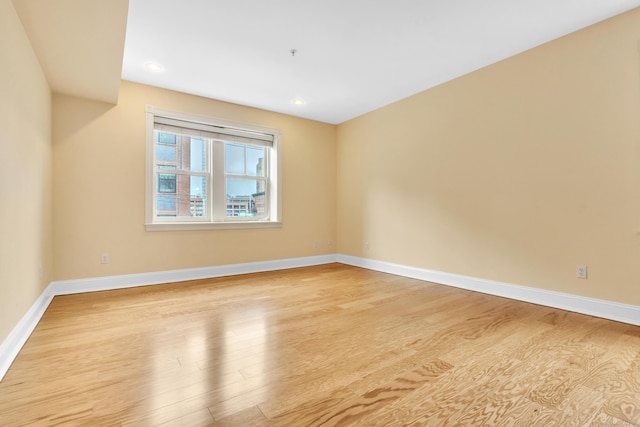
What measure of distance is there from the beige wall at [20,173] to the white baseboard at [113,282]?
0.30 ft

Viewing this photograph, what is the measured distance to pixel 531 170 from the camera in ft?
9.89

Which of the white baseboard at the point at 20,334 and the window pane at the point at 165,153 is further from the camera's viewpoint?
the window pane at the point at 165,153

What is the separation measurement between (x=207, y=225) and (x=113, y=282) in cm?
125

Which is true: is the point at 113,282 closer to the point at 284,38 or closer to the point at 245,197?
the point at 245,197

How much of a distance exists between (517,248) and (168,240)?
4.06 metres

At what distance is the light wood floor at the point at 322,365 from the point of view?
1358 millimetres

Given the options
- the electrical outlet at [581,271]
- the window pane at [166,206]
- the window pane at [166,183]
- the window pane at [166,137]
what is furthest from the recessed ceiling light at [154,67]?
the electrical outlet at [581,271]

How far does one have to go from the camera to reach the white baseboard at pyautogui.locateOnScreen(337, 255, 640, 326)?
97.3 inches

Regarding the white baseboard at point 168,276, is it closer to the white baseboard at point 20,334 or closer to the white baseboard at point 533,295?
the white baseboard at point 20,334

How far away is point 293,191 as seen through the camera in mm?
5008

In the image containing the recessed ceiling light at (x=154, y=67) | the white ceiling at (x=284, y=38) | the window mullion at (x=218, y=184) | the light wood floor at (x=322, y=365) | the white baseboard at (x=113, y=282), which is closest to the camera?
the light wood floor at (x=322, y=365)

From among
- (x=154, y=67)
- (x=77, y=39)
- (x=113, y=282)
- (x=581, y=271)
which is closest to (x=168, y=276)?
(x=113, y=282)

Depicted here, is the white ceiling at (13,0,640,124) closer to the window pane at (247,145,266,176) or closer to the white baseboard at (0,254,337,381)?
the window pane at (247,145,266,176)

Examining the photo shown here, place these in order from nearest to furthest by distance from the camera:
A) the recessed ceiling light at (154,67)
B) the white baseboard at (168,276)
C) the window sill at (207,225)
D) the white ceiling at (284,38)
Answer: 1. the white ceiling at (284,38)
2. the recessed ceiling light at (154,67)
3. the white baseboard at (168,276)
4. the window sill at (207,225)
